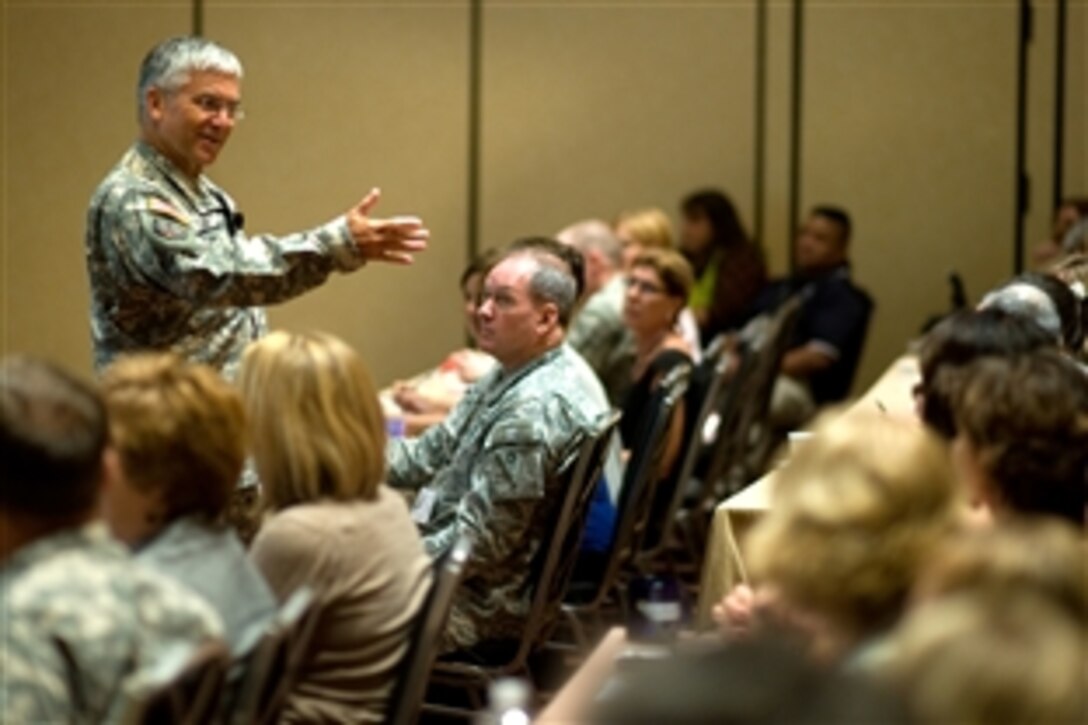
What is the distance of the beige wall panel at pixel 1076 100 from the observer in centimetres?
1027

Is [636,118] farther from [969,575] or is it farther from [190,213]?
[969,575]

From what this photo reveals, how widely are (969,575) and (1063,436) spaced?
1057 mm

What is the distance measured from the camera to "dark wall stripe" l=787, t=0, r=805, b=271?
33.2 feet

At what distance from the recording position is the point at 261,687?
2.68 meters

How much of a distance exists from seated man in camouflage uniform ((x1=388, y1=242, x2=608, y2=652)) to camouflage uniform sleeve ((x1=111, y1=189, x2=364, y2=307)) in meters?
0.48

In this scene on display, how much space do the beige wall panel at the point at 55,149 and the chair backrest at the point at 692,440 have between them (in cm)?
190

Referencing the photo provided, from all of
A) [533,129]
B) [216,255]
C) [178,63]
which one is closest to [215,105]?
[178,63]

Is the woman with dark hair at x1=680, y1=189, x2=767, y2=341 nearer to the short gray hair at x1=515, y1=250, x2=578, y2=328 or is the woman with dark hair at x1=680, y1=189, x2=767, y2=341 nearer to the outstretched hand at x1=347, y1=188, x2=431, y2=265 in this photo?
the short gray hair at x1=515, y1=250, x2=578, y2=328

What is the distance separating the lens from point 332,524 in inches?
124

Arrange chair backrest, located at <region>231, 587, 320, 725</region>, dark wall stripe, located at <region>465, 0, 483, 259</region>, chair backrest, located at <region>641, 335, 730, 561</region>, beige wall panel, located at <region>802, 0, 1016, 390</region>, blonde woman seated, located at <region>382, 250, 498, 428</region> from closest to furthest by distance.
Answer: chair backrest, located at <region>231, 587, 320, 725</region>, chair backrest, located at <region>641, 335, 730, 561</region>, blonde woman seated, located at <region>382, 250, 498, 428</region>, dark wall stripe, located at <region>465, 0, 483, 259</region>, beige wall panel, located at <region>802, 0, 1016, 390</region>

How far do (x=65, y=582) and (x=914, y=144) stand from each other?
820cm

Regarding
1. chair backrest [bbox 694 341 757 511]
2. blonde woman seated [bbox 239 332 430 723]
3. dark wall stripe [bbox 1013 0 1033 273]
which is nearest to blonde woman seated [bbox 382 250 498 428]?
chair backrest [bbox 694 341 757 511]

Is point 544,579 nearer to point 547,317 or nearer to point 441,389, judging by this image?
point 547,317

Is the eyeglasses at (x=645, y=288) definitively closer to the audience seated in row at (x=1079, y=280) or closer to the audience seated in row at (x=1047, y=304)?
the audience seated in row at (x=1079, y=280)
